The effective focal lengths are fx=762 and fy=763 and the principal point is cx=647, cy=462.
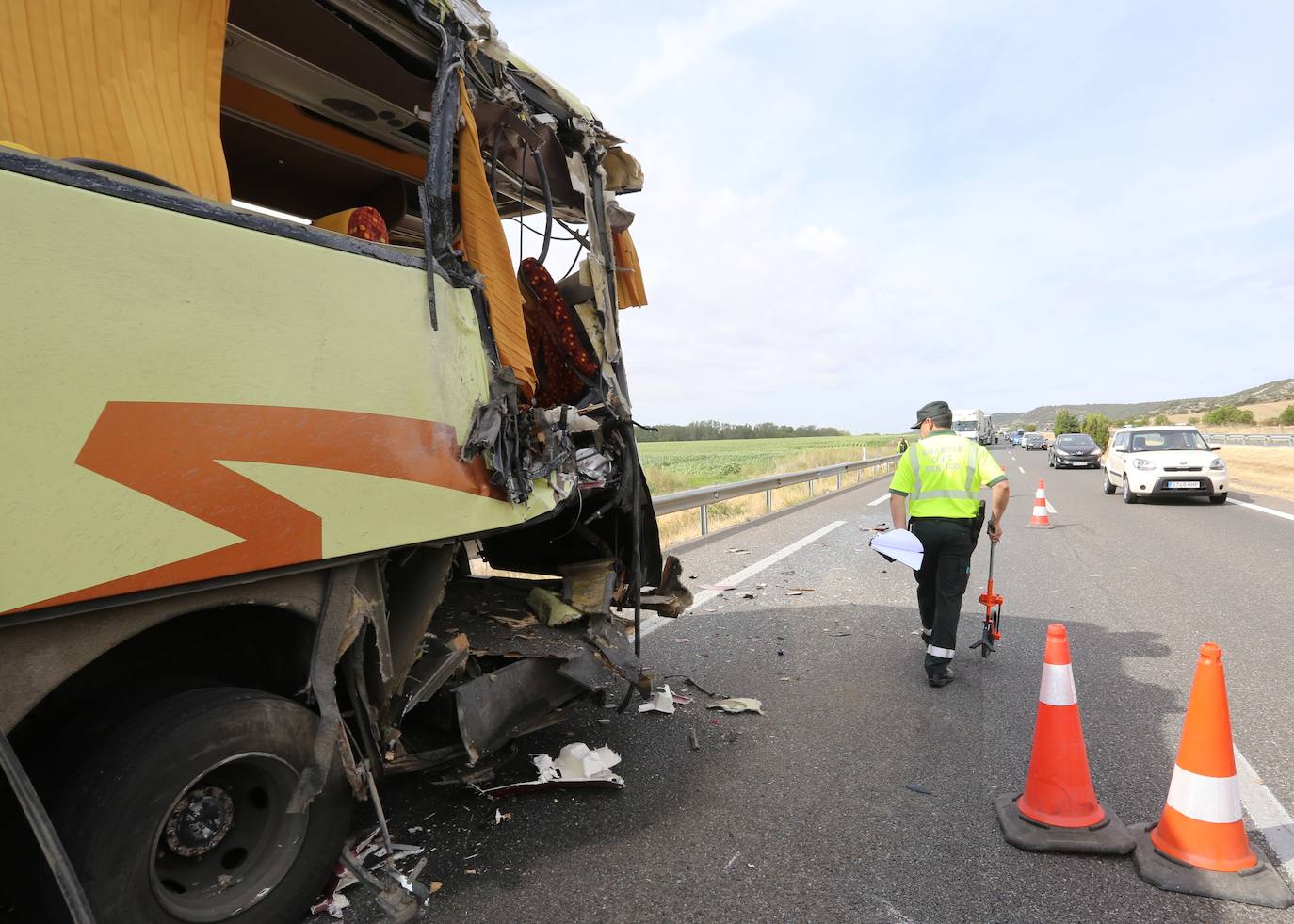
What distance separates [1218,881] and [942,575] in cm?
248

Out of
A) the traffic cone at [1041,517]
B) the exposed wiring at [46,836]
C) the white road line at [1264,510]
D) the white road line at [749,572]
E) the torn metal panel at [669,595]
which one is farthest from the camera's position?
the traffic cone at [1041,517]

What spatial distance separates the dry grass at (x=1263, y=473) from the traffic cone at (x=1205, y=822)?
16.5m

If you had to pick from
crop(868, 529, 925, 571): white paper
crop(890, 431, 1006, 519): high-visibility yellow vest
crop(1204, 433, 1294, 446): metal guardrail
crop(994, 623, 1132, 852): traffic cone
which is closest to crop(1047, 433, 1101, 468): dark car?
crop(1204, 433, 1294, 446): metal guardrail

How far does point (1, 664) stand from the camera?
5.57ft

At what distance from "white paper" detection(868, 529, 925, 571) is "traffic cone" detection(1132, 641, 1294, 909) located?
6.70 feet

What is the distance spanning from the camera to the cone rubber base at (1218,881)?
250 centimetres

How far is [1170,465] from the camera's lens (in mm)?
14438

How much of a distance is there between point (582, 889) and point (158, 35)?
9.96ft

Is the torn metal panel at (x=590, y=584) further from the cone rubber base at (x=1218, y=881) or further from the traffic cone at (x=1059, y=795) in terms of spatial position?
the cone rubber base at (x=1218, y=881)

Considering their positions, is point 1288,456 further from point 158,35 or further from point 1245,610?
point 158,35

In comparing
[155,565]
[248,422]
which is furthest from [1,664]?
[248,422]

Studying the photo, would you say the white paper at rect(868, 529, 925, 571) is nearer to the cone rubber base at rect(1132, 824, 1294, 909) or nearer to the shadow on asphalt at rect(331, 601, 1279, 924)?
the shadow on asphalt at rect(331, 601, 1279, 924)

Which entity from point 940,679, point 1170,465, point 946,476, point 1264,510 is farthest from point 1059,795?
point 1170,465

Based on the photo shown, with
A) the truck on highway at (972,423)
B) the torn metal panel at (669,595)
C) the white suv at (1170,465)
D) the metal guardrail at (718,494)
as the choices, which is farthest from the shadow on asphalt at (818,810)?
the truck on highway at (972,423)
